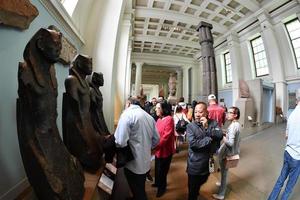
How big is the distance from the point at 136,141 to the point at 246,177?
269cm

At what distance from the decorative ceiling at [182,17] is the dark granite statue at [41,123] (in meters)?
11.2

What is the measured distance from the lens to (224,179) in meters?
2.93

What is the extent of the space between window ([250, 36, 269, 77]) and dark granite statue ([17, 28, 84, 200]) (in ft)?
44.8

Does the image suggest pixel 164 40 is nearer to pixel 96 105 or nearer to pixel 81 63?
pixel 96 105

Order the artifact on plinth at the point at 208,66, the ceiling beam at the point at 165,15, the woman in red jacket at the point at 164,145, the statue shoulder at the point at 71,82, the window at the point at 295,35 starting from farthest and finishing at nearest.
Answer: the ceiling beam at the point at 165,15
the window at the point at 295,35
the artifact on plinth at the point at 208,66
the woman in red jacket at the point at 164,145
the statue shoulder at the point at 71,82

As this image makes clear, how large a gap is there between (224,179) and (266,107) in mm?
8872

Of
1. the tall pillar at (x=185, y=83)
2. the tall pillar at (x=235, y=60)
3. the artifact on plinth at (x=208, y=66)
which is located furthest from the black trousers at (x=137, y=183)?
the tall pillar at (x=185, y=83)

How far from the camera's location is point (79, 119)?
6.41 feet

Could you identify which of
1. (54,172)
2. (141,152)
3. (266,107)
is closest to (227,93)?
(266,107)

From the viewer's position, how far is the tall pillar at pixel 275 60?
33.7ft

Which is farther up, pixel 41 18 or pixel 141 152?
pixel 41 18

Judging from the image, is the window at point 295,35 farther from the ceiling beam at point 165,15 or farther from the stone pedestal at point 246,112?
the ceiling beam at point 165,15

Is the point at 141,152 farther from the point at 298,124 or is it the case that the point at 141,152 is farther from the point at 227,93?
the point at 227,93

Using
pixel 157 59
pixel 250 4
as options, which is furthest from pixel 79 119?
pixel 157 59
